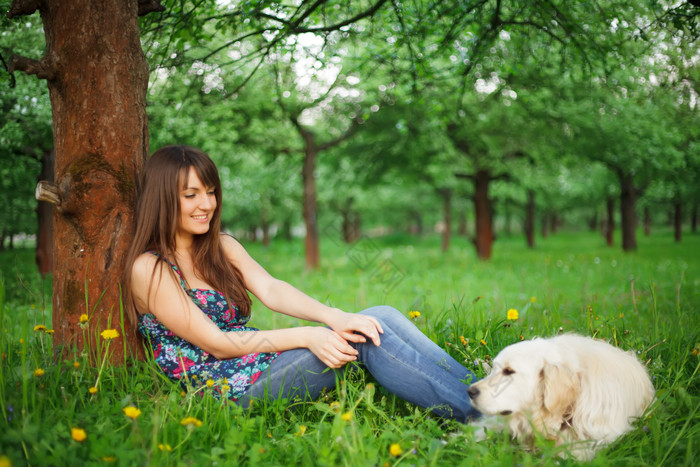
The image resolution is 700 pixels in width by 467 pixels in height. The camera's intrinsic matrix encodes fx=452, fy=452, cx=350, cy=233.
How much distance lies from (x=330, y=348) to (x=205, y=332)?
65cm

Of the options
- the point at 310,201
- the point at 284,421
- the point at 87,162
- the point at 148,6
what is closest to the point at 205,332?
the point at 284,421

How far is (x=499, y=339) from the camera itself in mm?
3072

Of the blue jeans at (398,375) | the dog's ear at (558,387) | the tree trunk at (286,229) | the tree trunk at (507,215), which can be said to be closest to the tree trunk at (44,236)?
the blue jeans at (398,375)

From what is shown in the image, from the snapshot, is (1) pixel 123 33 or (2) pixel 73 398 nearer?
(2) pixel 73 398

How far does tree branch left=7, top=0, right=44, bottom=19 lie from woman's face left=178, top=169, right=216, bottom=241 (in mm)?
1372

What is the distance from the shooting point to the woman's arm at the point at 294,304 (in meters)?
2.38

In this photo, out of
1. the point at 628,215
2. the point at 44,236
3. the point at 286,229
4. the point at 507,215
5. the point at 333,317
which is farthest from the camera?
the point at 286,229

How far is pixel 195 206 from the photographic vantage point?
253cm

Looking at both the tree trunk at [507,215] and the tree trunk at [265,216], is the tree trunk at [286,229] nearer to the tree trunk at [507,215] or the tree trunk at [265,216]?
the tree trunk at [265,216]

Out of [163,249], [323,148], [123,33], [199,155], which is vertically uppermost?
[323,148]

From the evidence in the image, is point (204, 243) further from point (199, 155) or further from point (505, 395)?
point (505, 395)

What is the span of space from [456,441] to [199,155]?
1.99 metres

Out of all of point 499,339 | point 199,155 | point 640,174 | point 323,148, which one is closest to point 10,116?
point 199,155

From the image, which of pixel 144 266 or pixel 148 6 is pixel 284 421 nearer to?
pixel 144 266
